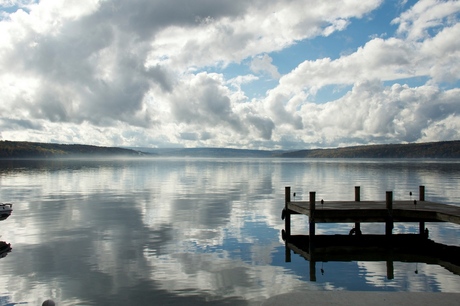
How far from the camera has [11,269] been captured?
1950 cm

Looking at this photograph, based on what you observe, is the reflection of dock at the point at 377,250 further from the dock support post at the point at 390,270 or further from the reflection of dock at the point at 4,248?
the reflection of dock at the point at 4,248

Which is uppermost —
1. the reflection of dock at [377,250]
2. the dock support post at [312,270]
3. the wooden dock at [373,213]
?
the wooden dock at [373,213]

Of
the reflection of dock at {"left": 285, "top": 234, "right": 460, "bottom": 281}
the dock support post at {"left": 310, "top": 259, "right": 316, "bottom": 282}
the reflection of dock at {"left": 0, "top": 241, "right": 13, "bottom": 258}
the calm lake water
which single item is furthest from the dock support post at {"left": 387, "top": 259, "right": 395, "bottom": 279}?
the reflection of dock at {"left": 0, "top": 241, "right": 13, "bottom": 258}

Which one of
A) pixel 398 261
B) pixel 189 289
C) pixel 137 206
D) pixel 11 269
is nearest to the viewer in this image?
pixel 189 289

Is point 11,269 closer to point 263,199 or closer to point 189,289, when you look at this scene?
point 189,289

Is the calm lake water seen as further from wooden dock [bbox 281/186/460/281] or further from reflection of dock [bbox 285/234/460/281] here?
wooden dock [bbox 281/186/460/281]

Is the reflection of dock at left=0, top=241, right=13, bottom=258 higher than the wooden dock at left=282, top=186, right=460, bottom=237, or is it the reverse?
the wooden dock at left=282, top=186, right=460, bottom=237

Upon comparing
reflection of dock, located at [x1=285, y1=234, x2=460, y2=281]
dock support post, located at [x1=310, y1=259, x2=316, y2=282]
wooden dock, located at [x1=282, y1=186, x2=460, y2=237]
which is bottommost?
dock support post, located at [x1=310, y1=259, x2=316, y2=282]

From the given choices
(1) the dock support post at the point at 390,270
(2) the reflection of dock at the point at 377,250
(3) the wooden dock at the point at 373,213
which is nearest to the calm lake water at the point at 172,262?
(1) the dock support post at the point at 390,270

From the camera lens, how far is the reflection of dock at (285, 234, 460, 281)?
22.2 meters

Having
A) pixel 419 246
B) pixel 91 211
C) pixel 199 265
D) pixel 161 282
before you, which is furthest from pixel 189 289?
pixel 91 211

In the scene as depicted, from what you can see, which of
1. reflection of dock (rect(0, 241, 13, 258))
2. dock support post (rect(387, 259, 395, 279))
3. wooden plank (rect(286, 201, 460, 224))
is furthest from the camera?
wooden plank (rect(286, 201, 460, 224))

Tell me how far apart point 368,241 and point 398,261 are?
117 inches

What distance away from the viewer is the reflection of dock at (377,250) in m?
22.2
